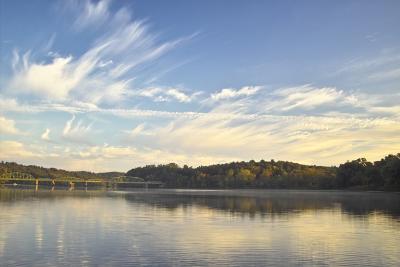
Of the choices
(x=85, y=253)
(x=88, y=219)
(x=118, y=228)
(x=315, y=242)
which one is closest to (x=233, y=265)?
(x=85, y=253)

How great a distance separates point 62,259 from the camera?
2259cm

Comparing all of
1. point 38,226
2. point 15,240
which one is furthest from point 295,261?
point 38,226

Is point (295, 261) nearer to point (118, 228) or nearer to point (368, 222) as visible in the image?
point (118, 228)

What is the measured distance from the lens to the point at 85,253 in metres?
24.4

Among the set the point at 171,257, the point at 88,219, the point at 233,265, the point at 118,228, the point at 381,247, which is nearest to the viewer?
the point at 233,265

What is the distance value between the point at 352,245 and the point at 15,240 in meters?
18.4

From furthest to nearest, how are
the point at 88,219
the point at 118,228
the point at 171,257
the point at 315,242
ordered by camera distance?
the point at 88,219 < the point at 118,228 < the point at 315,242 < the point at 171,257

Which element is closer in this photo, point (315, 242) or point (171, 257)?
point (171, 257)

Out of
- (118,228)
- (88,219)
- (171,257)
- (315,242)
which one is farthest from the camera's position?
(88,219)

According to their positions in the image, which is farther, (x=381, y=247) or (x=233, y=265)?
(x=381, y=247)

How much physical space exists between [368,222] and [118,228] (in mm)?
21512

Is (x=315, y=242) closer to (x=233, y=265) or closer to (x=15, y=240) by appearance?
(x=233, y=265)

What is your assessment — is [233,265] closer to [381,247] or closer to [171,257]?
[171,257]

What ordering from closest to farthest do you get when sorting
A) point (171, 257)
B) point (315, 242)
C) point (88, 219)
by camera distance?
point (171, 257)
point (315, 242)
point (88, 219)
